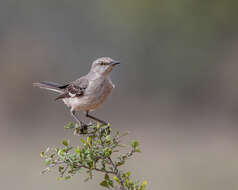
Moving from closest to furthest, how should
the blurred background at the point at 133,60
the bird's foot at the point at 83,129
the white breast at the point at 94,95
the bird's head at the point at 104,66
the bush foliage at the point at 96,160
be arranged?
1. the bush foliage at the point at 96,160
2. the bird's foot at the point at 83,129
3. the white breast at the point at 94,95
4. the bird's head at the point at 104,66
5. the blurred background at the point at 133,60

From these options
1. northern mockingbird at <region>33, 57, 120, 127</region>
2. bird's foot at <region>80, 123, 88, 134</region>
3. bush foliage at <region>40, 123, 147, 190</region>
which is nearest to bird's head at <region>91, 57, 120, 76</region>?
northern mockingbird at <region>33, 57, 120, 127</region>

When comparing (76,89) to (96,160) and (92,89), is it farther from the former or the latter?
(96,160)

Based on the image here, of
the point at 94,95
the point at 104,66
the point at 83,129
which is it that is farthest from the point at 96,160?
the point at 104,66

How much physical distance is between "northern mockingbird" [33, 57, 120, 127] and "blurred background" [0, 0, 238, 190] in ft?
32.4

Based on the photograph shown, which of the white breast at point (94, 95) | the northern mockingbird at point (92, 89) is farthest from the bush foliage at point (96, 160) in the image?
the white breast at point (94, 95)

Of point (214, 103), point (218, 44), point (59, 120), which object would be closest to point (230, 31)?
point (218, 44)

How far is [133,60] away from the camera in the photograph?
60.7 ft

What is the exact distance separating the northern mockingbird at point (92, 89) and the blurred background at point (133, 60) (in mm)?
9865

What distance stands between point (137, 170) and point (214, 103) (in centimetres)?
737

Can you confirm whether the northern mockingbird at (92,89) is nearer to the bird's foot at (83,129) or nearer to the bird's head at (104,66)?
the bird's head at (104,66)

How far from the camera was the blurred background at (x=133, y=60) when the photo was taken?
55.4 feet

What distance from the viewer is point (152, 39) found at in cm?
1855

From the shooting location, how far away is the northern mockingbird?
5.08 meters

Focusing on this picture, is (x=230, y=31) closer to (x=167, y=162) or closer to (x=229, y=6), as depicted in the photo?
(x=229, y=6)
